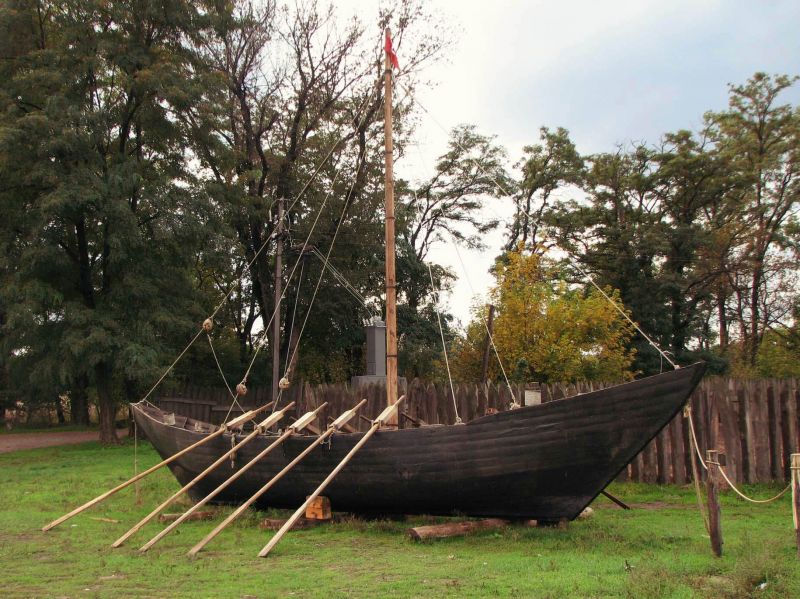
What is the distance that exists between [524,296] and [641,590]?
1732 centimetres

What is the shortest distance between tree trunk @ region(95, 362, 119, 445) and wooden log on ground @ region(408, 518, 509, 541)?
1753 centimetres

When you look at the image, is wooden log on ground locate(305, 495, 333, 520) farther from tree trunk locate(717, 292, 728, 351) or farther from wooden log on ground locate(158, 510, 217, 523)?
tree trunk locate(717, 292, 728, 351)

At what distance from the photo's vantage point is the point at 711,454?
696 centimetres

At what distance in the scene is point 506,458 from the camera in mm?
8055

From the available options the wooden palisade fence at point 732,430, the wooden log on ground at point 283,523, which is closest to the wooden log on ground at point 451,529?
the wooden log on ground at point 283,523

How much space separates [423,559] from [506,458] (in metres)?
1.48

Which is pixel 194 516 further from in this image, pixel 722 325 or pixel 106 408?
pixel 722 325

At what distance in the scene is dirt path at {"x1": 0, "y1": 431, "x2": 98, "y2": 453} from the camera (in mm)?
24859

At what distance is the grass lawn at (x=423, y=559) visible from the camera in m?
5.86

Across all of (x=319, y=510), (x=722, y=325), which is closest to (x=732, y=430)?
(x=319, y=510)

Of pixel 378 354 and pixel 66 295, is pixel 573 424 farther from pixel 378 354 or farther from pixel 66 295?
pixel 66 295

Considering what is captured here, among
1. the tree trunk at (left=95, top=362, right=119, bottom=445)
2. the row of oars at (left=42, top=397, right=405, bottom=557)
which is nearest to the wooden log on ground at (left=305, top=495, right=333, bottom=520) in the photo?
the row of oars at (left=42, top=397, right=405, bottom=557)

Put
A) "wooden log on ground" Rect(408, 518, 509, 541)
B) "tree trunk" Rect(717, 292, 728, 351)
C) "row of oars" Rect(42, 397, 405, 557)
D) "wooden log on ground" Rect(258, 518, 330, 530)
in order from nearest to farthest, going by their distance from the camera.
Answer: "row of oars" Rect(42, 397, 405, 557)
"wooden log on ground" Rect(408, 518, 509, 541)
"wooden log on ground" Rect(258, 518, 330, 530)
"tree trunk" Rect(717, 292, 728, 351)

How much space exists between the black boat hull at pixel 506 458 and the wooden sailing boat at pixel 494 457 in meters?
0.01
